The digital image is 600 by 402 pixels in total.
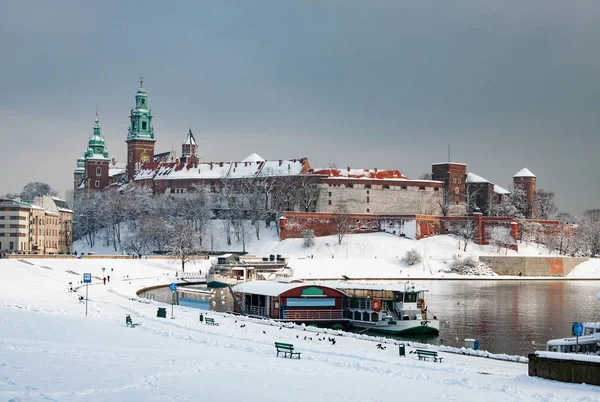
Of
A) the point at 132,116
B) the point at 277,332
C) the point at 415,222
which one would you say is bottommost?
the point at 277,332

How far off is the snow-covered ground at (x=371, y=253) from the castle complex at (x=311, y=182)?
7.82 m

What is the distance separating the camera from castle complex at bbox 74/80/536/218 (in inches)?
4151

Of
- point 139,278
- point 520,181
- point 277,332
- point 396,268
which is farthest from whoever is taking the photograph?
point 520,181

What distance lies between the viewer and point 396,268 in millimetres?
87812

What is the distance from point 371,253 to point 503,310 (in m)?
40.8

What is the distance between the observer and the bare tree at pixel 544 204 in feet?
407

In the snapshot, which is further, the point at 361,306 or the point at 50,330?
the point at 361,306

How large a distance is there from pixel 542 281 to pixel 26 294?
61.5 meters

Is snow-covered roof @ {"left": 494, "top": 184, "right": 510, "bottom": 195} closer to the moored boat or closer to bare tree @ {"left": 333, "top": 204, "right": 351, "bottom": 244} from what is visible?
bare tree @ {"left": 333, "top": 204, "right": 351, "bottom": 244}

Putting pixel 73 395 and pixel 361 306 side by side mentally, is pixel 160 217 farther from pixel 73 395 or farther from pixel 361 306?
pixel 73 395

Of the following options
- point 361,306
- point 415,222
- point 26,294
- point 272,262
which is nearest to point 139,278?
point 272,262

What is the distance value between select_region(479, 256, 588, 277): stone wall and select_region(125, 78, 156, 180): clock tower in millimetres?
54959

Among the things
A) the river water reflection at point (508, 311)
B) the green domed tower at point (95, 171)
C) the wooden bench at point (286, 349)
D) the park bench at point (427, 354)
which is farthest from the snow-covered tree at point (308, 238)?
the wooden bench at point (286, 349)

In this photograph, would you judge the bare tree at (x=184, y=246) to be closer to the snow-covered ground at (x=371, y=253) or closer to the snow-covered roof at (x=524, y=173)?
the snow-covered ground at (x=371, y=253)
